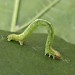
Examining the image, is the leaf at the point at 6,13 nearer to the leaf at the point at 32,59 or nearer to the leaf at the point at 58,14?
the leaf at the point at 58,14

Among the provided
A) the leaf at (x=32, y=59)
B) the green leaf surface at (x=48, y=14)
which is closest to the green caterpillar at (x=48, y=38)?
the leaf at (x=32, y=59)

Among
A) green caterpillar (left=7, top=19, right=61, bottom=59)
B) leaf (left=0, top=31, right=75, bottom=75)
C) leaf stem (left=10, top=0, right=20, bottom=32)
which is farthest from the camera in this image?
leaf stem (left=10, top=0, right=20, bottom=32)

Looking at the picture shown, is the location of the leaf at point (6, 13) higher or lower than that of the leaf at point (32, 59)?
higher

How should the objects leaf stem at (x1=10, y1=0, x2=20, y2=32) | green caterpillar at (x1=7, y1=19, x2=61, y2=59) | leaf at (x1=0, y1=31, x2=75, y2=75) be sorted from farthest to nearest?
1. leaf stem at (x1=10, y1=0, x2=20, y2=32)
2. green caterpillar at (x1=7, y1=19, x2=61, y2=59)
3. leaf at (x1=0, y1=31, x2=75, y2=75)

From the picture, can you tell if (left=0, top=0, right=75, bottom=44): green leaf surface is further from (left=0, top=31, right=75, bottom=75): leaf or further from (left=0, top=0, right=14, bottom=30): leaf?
(left=0, top=31, right=75, bottom=75): leaf

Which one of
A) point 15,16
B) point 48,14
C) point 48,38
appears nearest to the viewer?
point 48,38

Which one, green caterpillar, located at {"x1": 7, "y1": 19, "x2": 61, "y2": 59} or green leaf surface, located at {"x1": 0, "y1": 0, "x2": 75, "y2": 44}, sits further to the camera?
green leaf surface, located at {"x1": 0, "y1": 0, "x2": 75, "y2": 44}

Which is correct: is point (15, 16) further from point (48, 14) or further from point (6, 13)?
point (48, 14)

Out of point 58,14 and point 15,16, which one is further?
point 58,14


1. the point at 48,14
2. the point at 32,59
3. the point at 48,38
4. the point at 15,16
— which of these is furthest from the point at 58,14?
the point at 32,59

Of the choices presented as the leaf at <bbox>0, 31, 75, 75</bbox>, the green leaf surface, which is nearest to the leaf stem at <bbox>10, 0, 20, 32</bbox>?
the green leaf surface
